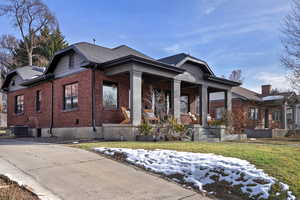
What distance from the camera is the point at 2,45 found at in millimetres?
35656

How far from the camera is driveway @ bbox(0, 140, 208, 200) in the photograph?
4687mm

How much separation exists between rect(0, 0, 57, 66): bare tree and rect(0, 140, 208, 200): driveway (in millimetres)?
29600

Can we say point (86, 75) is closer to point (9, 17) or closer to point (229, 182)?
point (229, 182)

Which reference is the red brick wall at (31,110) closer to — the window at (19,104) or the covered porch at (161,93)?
the window at (19,104)

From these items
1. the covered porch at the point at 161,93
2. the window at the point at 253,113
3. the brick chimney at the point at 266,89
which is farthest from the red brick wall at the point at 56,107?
the brick chimney at the point at 266,89

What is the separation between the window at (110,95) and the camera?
13.6 m

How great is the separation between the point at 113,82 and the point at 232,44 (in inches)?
436

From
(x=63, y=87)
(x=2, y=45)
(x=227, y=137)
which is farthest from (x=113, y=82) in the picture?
(x=2, y=45)

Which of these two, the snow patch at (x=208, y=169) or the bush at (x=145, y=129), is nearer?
the snow patch at (x=208, y=169)

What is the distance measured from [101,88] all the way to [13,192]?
9.18 metres

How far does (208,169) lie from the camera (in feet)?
19.4

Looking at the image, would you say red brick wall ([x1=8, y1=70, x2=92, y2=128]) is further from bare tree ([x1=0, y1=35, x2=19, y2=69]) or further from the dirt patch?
bare tree ([x1=0, y1=35, x2=19, y2=69])

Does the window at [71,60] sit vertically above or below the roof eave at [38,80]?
above

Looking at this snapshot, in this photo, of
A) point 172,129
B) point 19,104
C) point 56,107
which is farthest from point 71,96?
point 19,104
